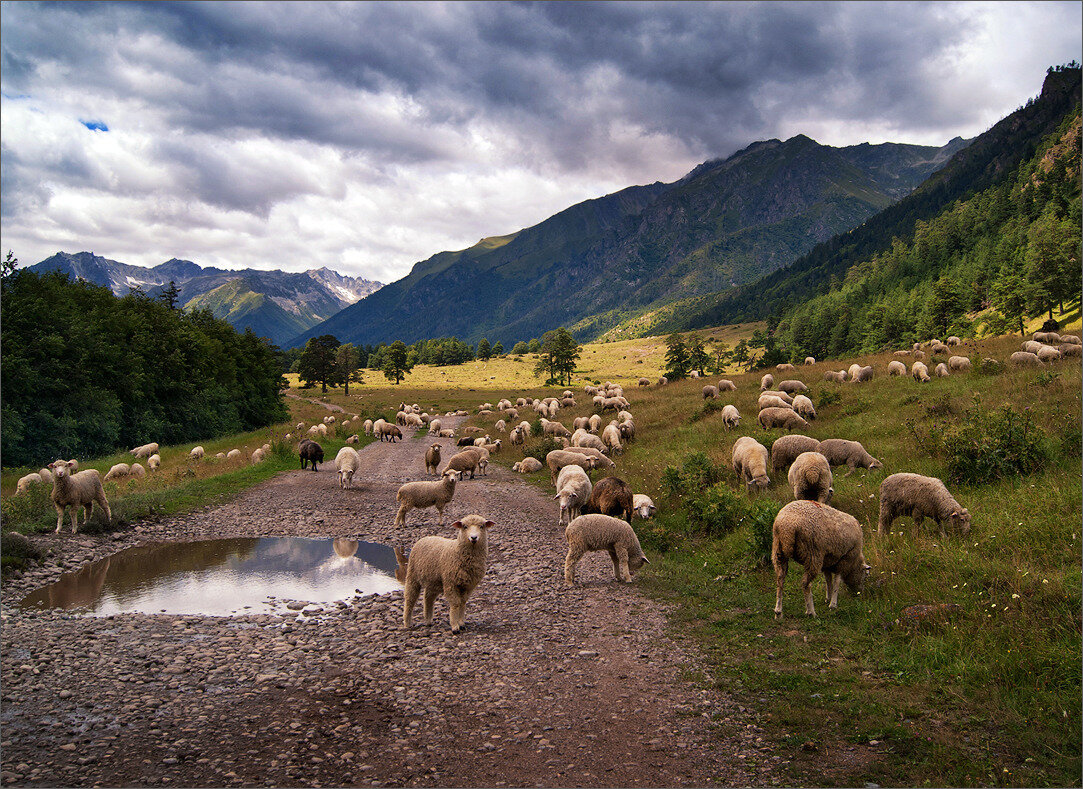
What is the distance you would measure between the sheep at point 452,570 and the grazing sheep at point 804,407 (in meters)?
21.2

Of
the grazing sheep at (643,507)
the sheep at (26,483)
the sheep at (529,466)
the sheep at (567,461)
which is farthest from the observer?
the sheep at (529,466)

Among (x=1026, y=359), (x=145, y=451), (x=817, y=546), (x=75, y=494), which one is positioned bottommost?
(x=145, y=451)

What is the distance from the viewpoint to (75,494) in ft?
52.8

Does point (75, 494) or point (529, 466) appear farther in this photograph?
point (529, 466)

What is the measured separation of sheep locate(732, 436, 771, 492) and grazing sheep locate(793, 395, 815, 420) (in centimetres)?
821

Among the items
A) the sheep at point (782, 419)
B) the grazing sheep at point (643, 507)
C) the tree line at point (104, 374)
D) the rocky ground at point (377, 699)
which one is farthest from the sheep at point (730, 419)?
the tree line at point (104, 374)

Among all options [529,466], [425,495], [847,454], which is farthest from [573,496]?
[529,466]

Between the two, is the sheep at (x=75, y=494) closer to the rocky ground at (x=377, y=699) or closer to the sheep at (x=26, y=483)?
the sheep at (x=26, y=483)

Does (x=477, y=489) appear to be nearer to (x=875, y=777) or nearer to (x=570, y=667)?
(x=570, y=667)

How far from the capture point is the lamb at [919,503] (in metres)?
10.7

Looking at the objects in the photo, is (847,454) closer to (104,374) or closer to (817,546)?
(817,546)

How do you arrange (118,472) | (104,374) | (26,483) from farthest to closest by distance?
1. (104,374)
2. (118,472)
3. (26,483)

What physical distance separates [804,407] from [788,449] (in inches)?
376

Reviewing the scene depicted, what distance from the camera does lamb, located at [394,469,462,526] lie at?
18.4 m
